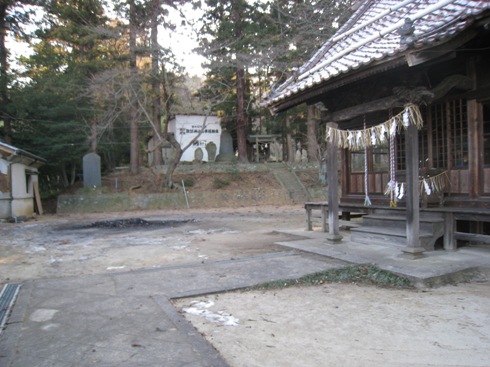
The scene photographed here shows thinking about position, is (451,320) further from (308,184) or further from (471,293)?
(308,184)

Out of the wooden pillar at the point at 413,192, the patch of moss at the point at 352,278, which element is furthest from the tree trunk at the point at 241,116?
the patch of moss at the point at 352,278

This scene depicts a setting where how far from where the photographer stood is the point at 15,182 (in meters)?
19.0

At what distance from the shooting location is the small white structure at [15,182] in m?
18.2

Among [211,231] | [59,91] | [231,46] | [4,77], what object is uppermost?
[231,46]

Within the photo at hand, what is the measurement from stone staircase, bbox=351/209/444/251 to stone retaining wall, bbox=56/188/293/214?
48.9ft

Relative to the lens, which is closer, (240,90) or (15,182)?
(15,182)

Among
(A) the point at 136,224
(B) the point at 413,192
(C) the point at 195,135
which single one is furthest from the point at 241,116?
(B) the point at 413,192

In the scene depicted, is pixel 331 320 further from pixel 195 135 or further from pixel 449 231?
pixel 195 135

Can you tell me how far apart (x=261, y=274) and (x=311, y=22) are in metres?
15.8

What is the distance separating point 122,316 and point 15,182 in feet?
58.8

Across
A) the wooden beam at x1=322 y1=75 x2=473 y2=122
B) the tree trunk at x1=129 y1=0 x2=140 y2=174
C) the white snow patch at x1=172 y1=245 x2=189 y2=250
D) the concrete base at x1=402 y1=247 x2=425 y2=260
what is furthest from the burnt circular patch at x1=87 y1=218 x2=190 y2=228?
the concrete base at x1=402 y1=247 x2=425 y2=260

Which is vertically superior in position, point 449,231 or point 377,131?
point 377,131

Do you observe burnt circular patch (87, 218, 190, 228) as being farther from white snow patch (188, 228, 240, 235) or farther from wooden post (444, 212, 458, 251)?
wooden post (444, 212, 458, 251)

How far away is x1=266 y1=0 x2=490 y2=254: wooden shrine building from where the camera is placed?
221 inches
